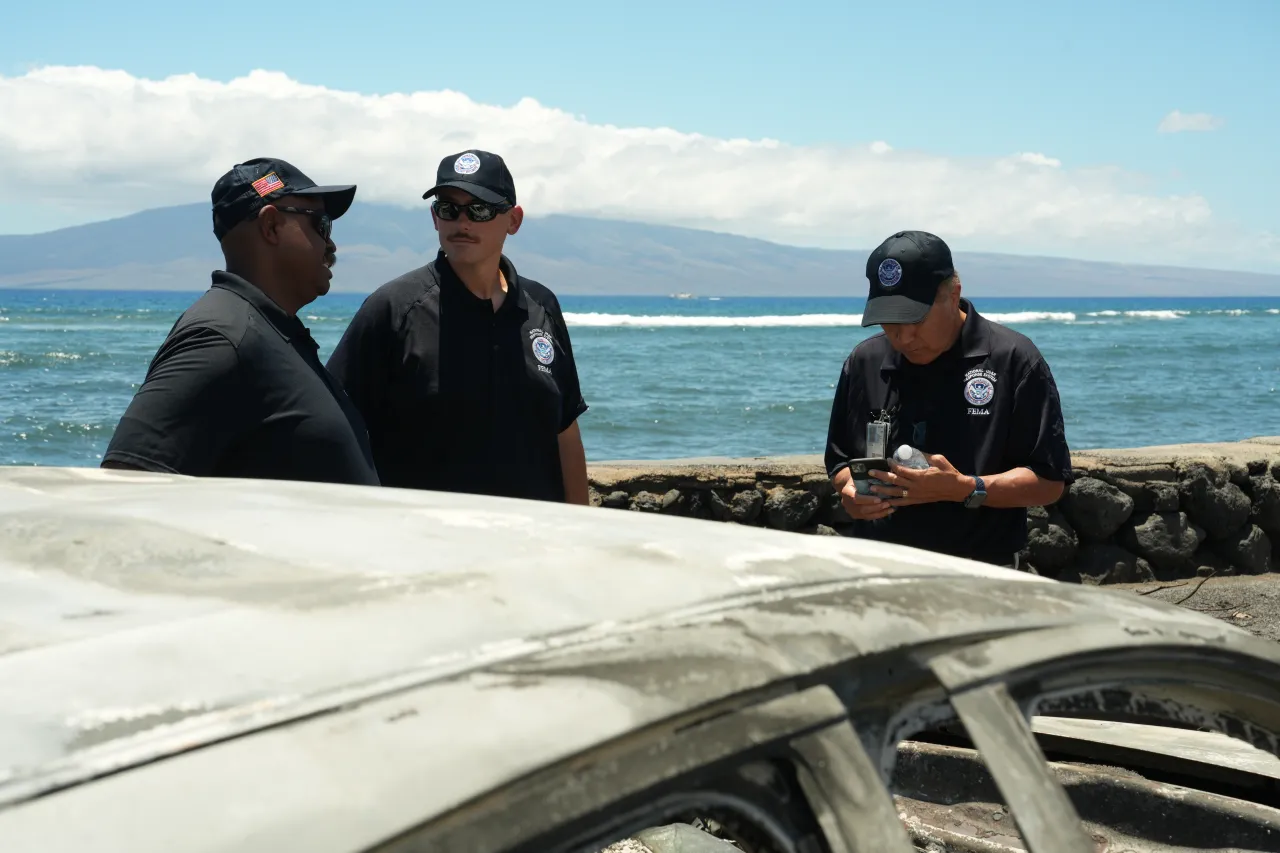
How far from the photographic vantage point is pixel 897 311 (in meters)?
3.32

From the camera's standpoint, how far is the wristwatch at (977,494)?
334 centimetres

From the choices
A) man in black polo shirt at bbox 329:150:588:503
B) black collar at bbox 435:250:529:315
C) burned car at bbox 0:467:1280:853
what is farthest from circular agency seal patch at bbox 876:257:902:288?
burned car at bbox 0:467:1280:853

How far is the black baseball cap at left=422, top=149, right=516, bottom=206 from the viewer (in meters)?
3.74

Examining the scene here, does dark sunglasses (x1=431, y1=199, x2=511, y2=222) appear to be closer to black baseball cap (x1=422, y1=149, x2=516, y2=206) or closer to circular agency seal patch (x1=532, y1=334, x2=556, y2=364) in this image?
black baseball cap (x1=422, y1=149, x2=516, y2=206)

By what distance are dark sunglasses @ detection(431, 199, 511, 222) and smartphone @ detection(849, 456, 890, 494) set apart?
3.96 feet

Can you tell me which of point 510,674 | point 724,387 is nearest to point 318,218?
point 510,674

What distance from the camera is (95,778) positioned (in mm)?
891

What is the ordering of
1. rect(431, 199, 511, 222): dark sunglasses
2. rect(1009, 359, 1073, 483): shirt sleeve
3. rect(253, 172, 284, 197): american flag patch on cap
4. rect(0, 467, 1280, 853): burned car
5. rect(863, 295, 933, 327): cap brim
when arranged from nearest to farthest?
rect(0, 467, 1280, 853): burned car → rect(253, 172, 284, 197): american flag patch on cap → rect(863, 295, 933, 327): cap brim → rect(1009, 359, 1073, 483): shirt sleeve → rect(431, 199, 511, 222): dark sunglasses

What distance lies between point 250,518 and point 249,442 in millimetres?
1399

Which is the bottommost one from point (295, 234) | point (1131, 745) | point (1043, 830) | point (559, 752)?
point (1131, 745)

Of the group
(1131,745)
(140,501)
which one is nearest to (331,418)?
(140,501)

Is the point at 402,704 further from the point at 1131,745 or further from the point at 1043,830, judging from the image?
the point at 1131,745

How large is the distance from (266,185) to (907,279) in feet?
5.05

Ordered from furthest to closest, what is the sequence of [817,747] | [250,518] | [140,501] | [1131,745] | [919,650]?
[1131,745] → [140,501] → [250,518] → [919,650] → [817,747]
